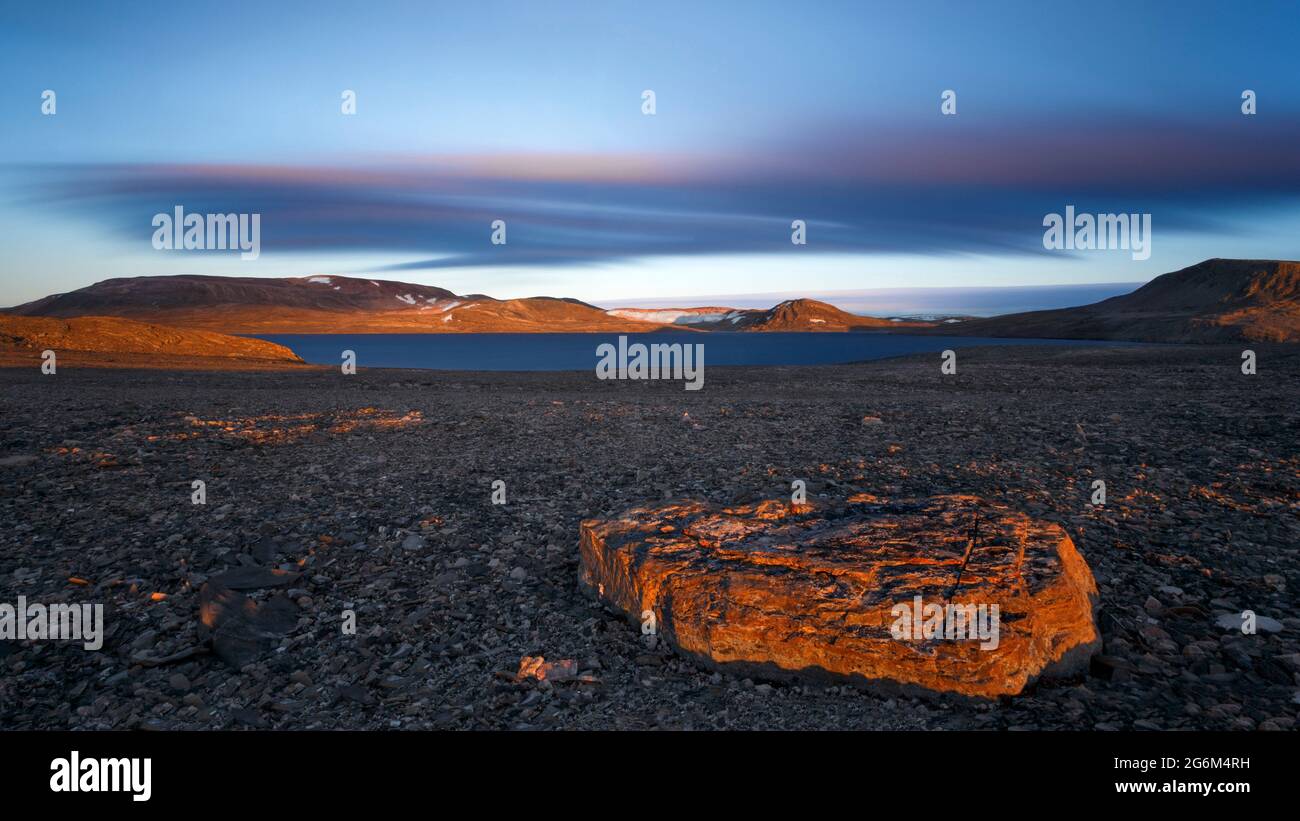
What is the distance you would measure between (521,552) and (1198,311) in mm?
143486

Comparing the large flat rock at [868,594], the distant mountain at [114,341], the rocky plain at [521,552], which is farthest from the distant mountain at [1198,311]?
the distant mountain at [114,341]

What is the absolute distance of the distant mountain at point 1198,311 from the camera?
210 ft

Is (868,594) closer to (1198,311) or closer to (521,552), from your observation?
(521,552)

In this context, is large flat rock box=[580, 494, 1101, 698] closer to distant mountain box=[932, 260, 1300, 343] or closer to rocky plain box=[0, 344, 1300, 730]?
rocky plain box=[0, 344, 1300, 730]

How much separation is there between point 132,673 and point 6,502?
21.2 ft

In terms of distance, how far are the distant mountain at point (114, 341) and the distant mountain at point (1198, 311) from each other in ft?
262

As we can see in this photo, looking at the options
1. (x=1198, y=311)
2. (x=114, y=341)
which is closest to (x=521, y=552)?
(x=114, y=341)

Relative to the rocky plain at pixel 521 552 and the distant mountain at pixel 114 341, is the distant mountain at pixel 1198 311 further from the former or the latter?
the distant mountain at pixel 114 341

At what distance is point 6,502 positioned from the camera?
376 inches

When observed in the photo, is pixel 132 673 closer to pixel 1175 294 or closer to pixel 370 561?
pixel 370 561

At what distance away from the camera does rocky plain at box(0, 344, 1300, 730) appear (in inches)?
192

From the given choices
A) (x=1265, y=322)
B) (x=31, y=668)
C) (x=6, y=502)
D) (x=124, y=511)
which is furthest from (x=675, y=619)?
(x=1265, y=322)

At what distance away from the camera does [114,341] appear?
42781 mm

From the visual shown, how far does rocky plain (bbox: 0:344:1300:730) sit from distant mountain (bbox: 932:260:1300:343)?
60752 millimetres
